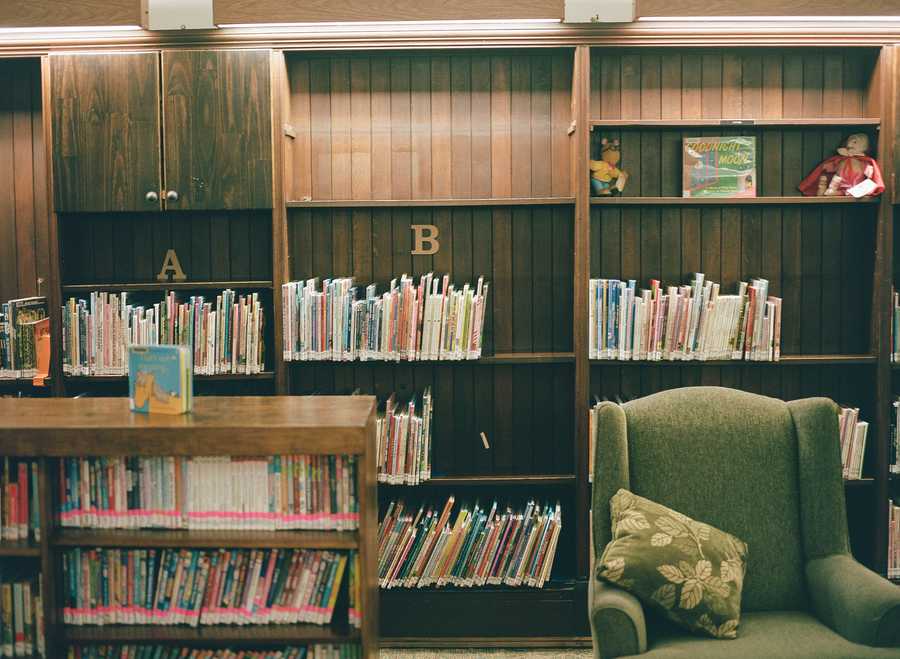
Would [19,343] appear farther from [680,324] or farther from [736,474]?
[736,474]

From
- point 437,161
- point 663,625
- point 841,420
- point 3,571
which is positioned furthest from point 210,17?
point 841,420

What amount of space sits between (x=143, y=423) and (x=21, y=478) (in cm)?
39

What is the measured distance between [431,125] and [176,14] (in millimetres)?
1059

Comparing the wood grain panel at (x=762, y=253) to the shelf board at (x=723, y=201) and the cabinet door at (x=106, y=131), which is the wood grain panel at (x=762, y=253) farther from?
the cabinet door at (x=106, y=131)

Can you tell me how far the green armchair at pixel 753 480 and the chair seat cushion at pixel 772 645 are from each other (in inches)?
1.5

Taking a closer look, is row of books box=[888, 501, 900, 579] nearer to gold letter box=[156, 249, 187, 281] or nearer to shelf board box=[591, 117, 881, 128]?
shelf board box=[591, 117, 881, 128]

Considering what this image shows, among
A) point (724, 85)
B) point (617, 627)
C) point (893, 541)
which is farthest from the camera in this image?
point (724, 85)

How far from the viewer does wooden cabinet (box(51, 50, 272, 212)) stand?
3.31 metres

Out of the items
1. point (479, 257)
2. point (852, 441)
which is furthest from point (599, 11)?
point (852, 441)

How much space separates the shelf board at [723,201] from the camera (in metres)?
3.36

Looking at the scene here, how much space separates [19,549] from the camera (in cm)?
235

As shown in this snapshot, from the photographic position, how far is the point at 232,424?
2283mm

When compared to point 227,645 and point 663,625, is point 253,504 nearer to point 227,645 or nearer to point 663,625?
point 227,645

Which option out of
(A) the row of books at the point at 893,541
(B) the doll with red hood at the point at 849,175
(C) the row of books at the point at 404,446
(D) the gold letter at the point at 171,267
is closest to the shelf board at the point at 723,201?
(B) the doll with red hood at the point at 849,175
